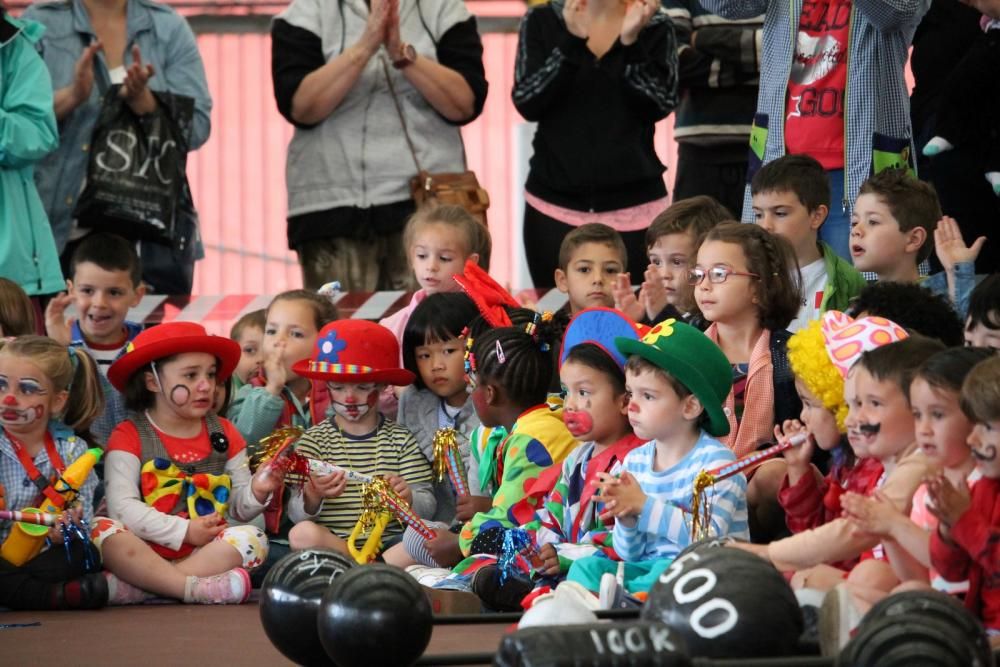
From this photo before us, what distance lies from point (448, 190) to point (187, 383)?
1762 millimetres

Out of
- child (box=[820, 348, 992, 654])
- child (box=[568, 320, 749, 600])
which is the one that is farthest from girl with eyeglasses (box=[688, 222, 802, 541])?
child (box=[820, 348, 992, 654])

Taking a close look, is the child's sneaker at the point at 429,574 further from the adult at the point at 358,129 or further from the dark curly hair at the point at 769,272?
the adult at the point at 358,129

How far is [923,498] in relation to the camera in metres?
4.52

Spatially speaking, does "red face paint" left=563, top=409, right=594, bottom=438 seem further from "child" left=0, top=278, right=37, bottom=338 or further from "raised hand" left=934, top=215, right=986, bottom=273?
Answer: "child" left=0, top=278, right=37, bottom=338

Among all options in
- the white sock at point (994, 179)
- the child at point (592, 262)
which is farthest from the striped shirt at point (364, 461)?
the white sock at point (994, 179)

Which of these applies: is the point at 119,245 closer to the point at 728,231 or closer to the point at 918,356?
the point at 728,231

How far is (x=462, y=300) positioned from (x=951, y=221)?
1954mm

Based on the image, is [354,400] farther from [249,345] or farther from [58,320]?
[58,320]

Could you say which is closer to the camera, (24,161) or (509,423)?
(509,423)

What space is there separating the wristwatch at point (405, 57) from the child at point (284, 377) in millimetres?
1213

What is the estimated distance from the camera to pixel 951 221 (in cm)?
616

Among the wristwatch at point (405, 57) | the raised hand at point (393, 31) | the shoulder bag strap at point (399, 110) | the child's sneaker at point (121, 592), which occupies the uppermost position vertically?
the raised hand at point (393, 31)

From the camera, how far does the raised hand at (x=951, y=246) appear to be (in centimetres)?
606

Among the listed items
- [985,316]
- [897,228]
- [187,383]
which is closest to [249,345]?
[187,383]
